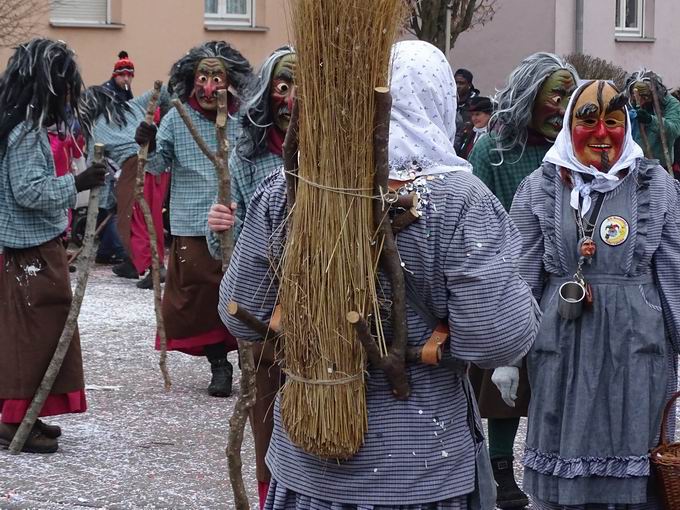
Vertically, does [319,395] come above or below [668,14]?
below

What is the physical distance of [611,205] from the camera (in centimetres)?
437

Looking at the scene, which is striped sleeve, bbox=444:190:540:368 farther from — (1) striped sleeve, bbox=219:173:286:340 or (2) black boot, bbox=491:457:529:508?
(2) black boot, bbox=491:457:529:508

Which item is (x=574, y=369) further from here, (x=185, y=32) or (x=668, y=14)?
(x=668, y=14)

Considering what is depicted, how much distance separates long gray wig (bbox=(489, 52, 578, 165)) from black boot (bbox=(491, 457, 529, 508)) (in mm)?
1274

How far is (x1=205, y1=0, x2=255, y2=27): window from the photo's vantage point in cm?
1825

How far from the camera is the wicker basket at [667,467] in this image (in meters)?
4.17

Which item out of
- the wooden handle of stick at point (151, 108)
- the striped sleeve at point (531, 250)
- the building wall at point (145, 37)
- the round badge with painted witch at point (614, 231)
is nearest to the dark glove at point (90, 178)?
the wooden handle of stick at point (151, 108)

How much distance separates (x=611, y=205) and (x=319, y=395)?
1.77 m

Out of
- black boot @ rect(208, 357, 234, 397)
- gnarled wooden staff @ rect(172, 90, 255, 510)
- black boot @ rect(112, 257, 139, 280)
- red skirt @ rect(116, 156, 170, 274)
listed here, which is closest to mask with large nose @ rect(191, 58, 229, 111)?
black boot @ rect(208, 357, 234, 397)

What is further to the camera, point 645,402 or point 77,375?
point 77,375

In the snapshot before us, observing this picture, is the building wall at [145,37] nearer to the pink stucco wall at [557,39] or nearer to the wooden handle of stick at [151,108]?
the pink stucco wall at [557,39]

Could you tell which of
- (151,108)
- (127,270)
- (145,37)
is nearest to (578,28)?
(145,37)

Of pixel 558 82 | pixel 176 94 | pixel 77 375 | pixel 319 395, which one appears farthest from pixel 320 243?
pixel 176 94

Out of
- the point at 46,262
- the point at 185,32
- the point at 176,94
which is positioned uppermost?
the point at 185,32
